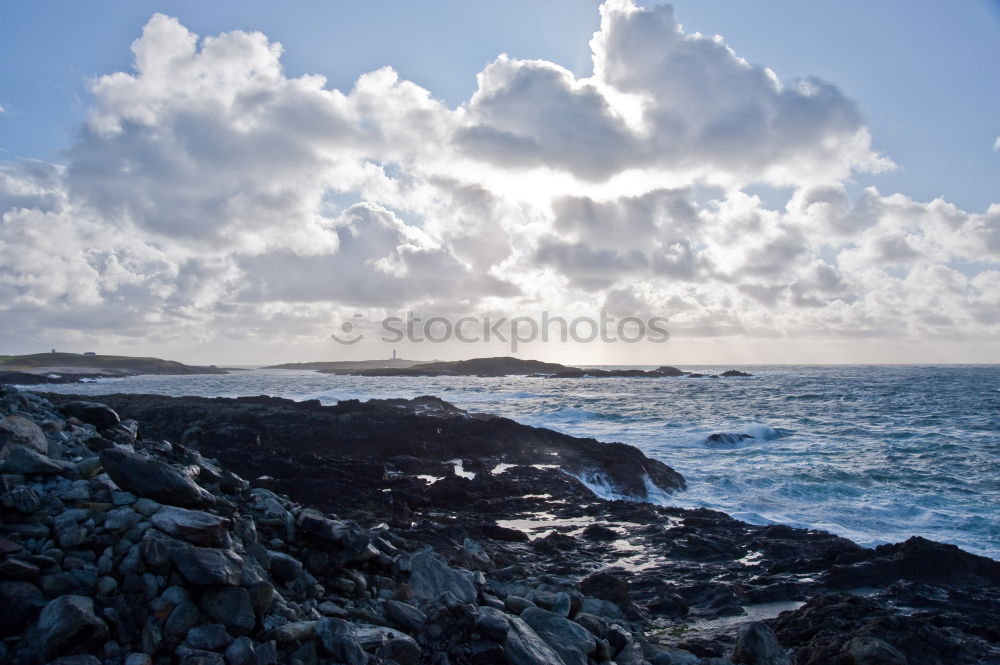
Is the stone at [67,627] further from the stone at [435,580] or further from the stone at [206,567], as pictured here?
the stone at [435,580]

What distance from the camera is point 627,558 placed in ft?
42.2

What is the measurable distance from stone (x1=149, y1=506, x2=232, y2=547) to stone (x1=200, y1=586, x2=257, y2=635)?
0.56 m

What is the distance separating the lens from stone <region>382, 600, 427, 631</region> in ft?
20.9

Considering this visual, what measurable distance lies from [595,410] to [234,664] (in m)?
42.1

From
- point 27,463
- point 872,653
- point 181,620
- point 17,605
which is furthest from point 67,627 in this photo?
point 872,653

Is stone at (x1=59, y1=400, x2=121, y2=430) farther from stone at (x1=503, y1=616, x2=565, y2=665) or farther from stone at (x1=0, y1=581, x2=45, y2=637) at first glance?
stone at (x1=503, y1=616, x2=565, y2=665)

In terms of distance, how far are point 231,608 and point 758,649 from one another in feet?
19.1

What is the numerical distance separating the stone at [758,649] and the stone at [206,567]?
572 centimetres

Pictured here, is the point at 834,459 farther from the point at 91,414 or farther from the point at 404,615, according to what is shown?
the point at 91,414

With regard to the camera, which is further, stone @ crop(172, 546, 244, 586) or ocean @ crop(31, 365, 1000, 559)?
ocean @ crop(31, 365, 1000, 559)

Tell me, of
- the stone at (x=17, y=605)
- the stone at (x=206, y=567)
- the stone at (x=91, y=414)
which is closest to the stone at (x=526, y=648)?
the stone at (x=206, y=567)

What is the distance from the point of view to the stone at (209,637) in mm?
4992

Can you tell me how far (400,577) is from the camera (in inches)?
299

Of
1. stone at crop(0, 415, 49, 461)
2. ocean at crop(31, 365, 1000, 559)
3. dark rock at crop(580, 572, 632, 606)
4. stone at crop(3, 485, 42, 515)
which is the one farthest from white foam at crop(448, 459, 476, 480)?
stone at crop(3, 485, 42, 515)
